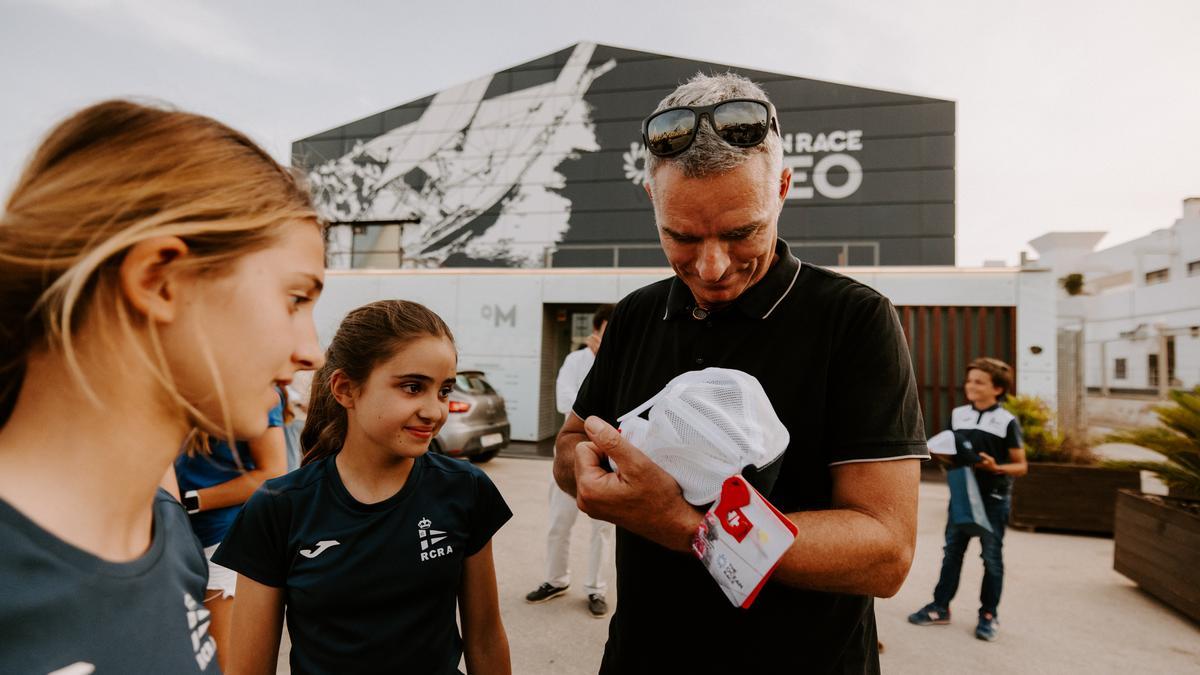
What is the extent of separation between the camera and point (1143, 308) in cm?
2661

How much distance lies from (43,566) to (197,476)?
2.34 m

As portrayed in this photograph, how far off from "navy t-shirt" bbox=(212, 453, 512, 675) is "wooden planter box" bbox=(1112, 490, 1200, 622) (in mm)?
5375

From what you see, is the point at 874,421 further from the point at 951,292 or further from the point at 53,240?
the point at 951,292

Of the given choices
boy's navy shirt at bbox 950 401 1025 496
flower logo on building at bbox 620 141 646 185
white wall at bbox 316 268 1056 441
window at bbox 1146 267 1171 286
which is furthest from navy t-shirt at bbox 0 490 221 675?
window at bbox 1146 267 1171 286

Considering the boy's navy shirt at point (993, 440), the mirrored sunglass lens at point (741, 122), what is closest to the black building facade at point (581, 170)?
the boy's navy shirt at point (993, 440)

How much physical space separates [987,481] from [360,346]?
15.3ft

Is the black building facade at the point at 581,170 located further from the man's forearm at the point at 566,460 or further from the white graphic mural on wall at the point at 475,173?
the man's forearm at the point at 566,460

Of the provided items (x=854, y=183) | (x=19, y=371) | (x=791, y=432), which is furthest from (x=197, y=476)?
(x=854, y=183)

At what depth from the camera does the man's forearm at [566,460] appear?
1.62 meters

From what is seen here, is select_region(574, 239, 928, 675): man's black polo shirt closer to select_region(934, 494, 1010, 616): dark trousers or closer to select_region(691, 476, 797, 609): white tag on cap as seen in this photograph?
select_region(691, 476, 797, 609): white tag on cap

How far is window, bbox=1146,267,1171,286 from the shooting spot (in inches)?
1089

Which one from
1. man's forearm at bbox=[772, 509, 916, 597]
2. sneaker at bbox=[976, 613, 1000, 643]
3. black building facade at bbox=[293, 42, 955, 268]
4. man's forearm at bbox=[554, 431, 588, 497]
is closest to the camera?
man's forearm at bbox=[772, 509, 916, 597]

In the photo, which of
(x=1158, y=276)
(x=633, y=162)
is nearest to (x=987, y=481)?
(x=633, y=162)

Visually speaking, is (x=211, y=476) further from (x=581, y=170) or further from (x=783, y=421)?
(x=581, y=170)
